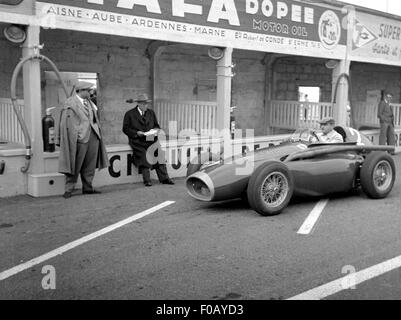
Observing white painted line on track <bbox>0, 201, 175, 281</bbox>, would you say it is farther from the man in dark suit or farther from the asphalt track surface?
the man in dark suit

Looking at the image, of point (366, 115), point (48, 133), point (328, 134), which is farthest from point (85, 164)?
point (366, 115)

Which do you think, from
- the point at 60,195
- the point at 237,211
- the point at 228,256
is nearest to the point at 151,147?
the point at 60,195

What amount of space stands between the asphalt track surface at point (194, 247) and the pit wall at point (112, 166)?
0.32 metres

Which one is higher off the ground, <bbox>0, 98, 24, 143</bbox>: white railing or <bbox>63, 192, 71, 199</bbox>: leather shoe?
<bbox>0, 98, 24, 143</bbox>: white railing

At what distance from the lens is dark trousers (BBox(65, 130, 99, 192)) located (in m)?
7.81

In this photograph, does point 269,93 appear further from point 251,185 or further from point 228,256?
point 228,256

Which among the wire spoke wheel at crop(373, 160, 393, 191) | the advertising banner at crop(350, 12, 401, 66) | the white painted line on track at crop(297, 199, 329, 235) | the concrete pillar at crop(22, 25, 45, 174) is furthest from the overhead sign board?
the advertising banner at crop(350, 12, 401, 66)

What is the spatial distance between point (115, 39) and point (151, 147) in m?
3.26

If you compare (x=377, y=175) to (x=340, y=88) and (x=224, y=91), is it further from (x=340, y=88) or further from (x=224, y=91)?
(x=340, y=88)

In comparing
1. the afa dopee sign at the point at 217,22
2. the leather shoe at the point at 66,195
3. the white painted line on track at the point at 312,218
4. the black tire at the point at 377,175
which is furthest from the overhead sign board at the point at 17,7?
the black tire at the point at 377,175

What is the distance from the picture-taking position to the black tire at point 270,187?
21.2 ft

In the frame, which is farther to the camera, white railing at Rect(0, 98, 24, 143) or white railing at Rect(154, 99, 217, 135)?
white railing at Rect(154, 99, 217, 135)

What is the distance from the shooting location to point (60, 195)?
800 cm
